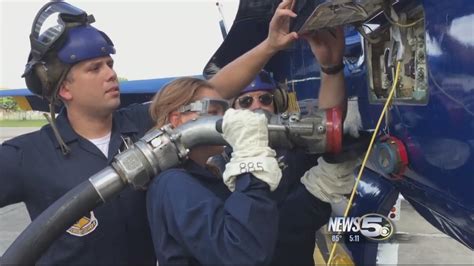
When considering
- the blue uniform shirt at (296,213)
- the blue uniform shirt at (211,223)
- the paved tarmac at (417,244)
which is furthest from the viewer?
the paved tarmac at (417,244)

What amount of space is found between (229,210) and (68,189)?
29.9 inches

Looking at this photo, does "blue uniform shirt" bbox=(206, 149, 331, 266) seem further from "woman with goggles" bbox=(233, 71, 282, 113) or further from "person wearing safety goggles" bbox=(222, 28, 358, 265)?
"woman with goggles" bbox=(233, 71, 282, 113)

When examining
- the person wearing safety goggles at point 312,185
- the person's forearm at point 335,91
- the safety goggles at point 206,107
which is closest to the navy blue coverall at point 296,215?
the person wearing safety goggles at point 312,185

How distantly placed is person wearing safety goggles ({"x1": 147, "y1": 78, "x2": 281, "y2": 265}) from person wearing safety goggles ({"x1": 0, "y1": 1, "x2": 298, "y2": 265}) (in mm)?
424

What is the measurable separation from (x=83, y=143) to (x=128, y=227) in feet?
1.16

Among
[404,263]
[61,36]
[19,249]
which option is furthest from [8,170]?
[404,263]

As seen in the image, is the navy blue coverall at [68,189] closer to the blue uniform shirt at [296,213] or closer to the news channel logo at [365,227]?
the blue uniform shirt at [296,213]

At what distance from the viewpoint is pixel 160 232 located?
133cm

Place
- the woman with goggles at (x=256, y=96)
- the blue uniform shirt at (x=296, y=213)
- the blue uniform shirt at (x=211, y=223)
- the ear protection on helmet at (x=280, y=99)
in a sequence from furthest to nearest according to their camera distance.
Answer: the ear protection on helmet at (x=280, y=99) < the woman with goggles at (x=256, y=96) < the blue uniform shirt at (x=296, y=213) < the blue uniform shirt at (x=211, y=223)

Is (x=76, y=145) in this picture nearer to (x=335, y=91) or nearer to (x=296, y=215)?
(x=296, y=215)

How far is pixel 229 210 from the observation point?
1221 millimetres

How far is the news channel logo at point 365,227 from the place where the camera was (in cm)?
265

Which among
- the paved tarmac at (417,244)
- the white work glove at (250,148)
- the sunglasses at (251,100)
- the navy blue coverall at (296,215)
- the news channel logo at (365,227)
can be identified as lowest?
the paved tarmac at (417,244)

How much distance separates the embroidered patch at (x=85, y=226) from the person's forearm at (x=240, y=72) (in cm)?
70
